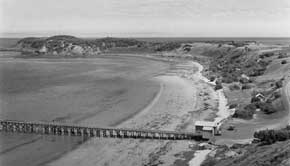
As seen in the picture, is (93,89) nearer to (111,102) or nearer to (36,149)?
(111,102)

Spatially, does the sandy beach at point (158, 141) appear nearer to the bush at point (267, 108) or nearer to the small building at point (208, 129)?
the small building at point (208, 129)

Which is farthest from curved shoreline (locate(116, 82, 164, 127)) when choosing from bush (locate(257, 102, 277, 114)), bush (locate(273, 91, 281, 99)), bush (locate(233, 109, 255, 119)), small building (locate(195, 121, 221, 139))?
bush (locate(273, 91, 281, 99))

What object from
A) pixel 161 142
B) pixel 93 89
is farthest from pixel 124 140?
pixel 93 89

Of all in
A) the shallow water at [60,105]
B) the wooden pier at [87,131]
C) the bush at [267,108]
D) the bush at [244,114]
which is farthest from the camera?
the bush at [267,108]

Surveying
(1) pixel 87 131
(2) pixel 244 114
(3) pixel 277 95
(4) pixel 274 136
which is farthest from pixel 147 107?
(4) pixel 274 136

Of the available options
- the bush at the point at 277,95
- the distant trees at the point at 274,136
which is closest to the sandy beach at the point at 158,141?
the distant trees at the point at 274,136

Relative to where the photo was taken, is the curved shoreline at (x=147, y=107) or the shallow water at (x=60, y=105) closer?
the shallow water at (x=60, y=105)

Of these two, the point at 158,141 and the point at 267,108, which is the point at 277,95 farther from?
the point at 158,141

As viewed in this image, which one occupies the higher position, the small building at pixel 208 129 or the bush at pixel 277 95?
the bush at pixel 277 95
